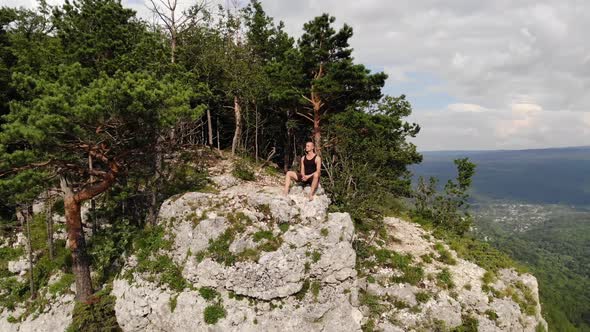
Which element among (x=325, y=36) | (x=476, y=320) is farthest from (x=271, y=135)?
(x=476, y=320)

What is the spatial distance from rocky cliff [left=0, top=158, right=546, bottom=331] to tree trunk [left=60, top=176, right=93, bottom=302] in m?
1.21

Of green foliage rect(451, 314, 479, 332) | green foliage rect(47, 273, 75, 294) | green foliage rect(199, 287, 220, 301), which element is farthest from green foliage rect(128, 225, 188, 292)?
green foliage rect(451, 314, 479, 332)

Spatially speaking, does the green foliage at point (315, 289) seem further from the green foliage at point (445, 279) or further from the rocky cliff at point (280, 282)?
the green foliage at point (445, 279)

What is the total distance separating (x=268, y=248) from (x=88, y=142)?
8.35 m

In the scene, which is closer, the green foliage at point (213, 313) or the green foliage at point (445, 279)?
the green foliage at point (213, 313)

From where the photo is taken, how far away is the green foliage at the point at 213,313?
1138cm

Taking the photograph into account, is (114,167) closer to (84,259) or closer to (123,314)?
(84,259)

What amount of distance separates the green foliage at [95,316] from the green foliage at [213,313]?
461 cm

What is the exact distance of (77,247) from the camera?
13.5m

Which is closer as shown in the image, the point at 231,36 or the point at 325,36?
the point at 325,36

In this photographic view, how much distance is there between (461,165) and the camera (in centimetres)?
2638

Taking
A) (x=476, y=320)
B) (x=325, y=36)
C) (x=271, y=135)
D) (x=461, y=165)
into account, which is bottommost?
(x=476, y=320)

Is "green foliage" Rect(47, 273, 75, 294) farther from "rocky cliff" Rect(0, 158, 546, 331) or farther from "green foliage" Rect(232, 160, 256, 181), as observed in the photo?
"green foliage" Rect(232, 160, 256, 181)

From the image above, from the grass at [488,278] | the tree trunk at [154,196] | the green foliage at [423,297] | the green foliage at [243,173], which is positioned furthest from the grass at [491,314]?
the tree trunk at [154,196]
